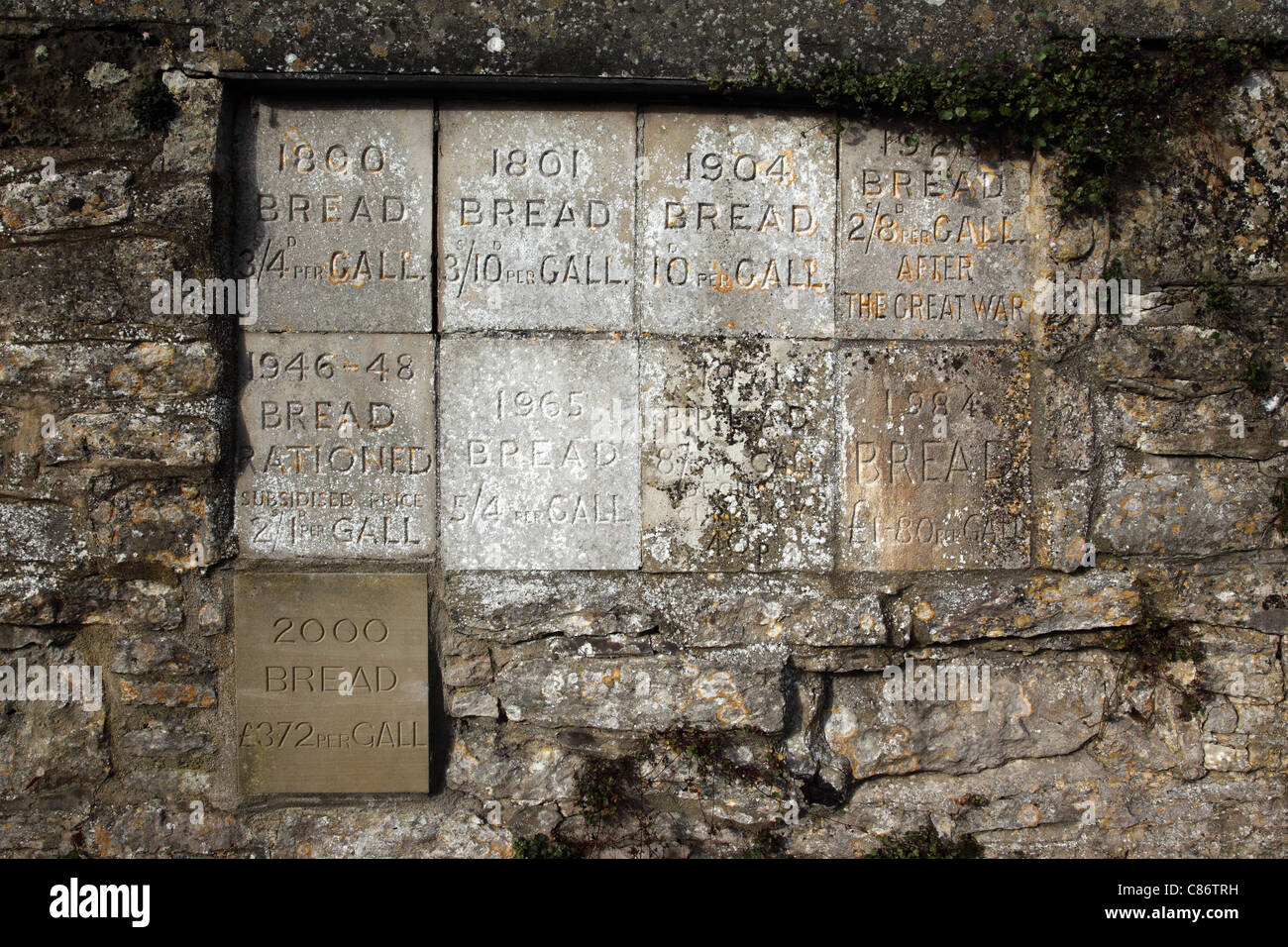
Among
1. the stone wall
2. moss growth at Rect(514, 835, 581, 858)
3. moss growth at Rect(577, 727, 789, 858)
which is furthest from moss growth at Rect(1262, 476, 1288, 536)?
moss growth at Rect(514, 835, 581, 858)

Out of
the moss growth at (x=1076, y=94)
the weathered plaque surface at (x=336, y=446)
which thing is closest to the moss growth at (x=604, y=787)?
the weathered plaque surface at (x=336, y=446)

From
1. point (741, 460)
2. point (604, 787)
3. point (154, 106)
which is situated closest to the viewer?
point (154, 106)

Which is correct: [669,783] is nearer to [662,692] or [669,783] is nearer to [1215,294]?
[662,692]

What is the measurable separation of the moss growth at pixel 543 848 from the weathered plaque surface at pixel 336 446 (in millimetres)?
1241

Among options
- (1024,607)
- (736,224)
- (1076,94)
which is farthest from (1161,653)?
(736,224)

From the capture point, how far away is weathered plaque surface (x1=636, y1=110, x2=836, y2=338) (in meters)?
2.87

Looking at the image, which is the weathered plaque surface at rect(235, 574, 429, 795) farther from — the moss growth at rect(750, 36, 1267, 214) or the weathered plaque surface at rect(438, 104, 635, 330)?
the moss growth at rect(750, 36, 1267, 214)

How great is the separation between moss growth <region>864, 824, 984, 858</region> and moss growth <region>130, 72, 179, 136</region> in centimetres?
391

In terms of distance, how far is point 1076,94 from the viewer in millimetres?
2738

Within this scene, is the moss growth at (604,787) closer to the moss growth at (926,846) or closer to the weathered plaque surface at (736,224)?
the moss growth at (926,846)

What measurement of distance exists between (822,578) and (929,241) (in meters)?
1.44

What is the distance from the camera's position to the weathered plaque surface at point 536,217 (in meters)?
2.84

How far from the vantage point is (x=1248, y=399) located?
2.88 meters

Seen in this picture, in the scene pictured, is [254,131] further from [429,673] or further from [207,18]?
[429,673]
